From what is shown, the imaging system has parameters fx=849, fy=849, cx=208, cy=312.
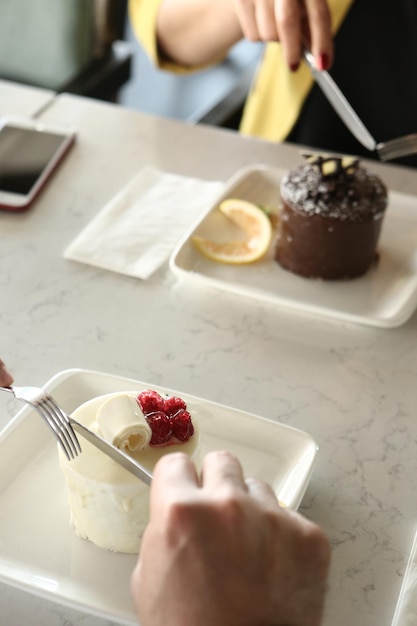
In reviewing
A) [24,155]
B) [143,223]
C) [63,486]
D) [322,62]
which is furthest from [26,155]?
[63,486]

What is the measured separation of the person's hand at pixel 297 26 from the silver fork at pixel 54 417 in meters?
0.83

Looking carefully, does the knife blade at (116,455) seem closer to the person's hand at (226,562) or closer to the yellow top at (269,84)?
the person's hand at (226,562)

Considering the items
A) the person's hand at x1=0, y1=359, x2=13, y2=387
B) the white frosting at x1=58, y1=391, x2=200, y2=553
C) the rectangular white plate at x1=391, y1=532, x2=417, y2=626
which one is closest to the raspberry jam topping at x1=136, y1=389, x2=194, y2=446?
the white frosting at x1=58, y1=391, x2=200, y2=553

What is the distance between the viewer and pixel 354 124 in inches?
54.8

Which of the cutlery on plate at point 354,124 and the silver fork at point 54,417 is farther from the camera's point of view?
the cutlery on plate at point 354,124

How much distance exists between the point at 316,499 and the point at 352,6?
4.06 ft

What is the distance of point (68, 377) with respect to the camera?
998 millimetres

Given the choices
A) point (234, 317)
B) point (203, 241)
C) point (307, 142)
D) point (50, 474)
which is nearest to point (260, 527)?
point (50, 474)

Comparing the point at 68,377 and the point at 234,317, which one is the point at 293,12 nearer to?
the point at 234,317

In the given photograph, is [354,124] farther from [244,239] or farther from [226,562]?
[226,562]

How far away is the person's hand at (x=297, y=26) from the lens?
1.44 metres

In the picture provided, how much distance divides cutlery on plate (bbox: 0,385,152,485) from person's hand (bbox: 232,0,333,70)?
831 millimetres

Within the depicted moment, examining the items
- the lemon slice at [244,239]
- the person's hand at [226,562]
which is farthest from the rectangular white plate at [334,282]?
the person's hand at [226,562]

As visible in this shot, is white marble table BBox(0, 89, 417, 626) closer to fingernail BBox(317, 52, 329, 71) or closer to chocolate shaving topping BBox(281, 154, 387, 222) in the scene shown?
chocolate shaving topping BBox(281, 154, 387, 222)
